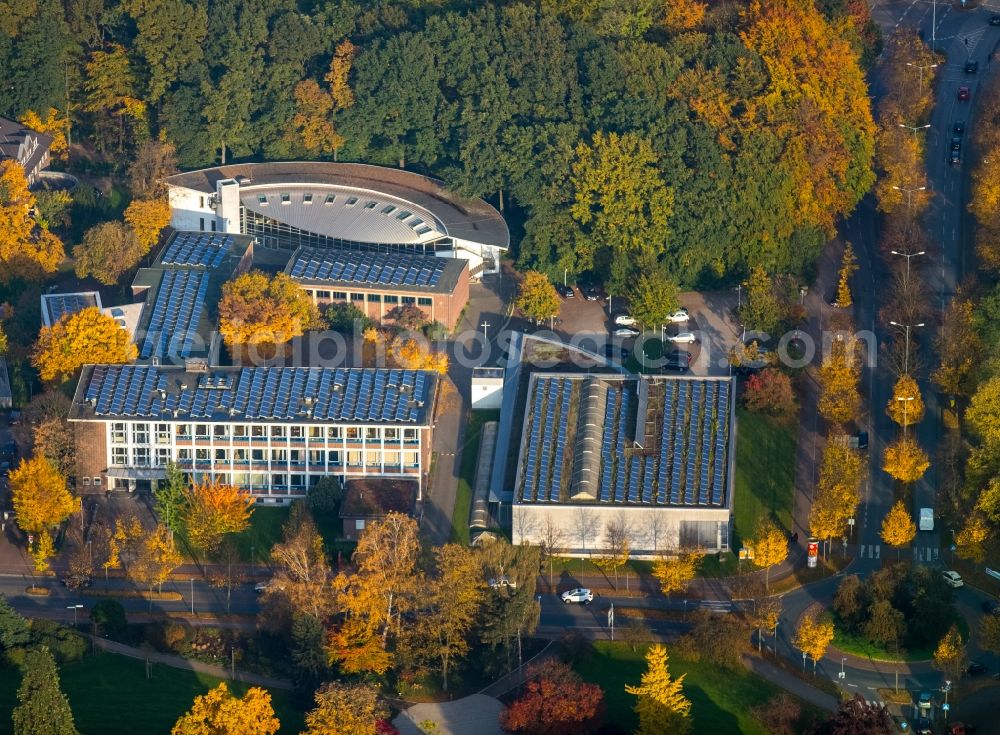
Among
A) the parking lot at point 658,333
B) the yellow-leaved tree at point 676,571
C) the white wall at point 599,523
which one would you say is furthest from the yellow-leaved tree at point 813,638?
the parking lot at point 658,333

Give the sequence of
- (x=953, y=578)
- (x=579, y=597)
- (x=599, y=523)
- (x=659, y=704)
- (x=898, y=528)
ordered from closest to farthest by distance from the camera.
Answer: (x=659, y=704)
(x=579, y=597)
(x=953, y=578)
(x=898, y=528)
(x=599, y=523)

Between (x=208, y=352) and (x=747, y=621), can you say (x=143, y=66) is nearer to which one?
(x=208, y=352)

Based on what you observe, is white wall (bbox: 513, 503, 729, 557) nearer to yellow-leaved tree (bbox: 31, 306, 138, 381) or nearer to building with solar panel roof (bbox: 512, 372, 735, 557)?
building with solar panel roof (bbox: 512, 372, 735, 557)

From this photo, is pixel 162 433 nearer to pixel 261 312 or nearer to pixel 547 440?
pixel 261 312

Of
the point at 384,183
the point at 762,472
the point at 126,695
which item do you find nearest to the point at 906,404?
the point at 762,472

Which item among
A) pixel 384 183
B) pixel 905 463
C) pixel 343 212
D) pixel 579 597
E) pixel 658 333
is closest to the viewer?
pixel 579 597

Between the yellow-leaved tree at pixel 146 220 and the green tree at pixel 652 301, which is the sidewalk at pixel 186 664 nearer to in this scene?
the yellow-leaved tree at pixel 146 220

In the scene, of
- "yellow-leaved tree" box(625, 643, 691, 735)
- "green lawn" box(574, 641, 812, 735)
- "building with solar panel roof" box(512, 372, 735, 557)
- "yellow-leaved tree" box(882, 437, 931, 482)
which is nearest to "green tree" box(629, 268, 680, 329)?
"building with solar panel roof" box(512, 372, 735, 557)
